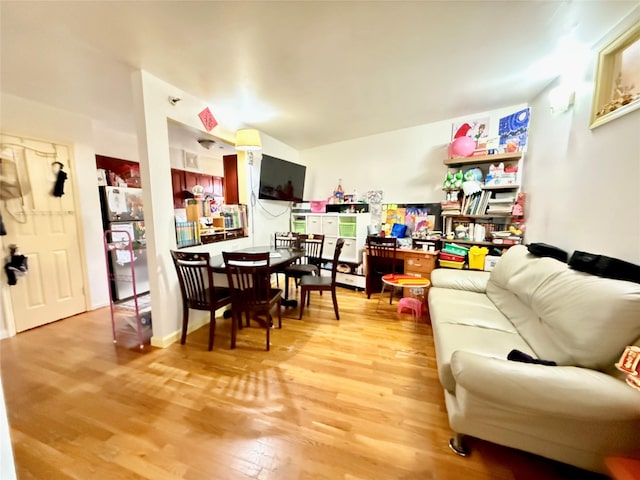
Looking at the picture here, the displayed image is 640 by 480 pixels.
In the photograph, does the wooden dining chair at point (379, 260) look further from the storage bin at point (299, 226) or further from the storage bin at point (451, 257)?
the storage bin at point (299, 226)

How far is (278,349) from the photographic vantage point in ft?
7.36

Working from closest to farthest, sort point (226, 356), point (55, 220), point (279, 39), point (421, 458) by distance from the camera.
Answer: point (421, 458) < point (279, 39) < point (226, 356) < point (55, 220)

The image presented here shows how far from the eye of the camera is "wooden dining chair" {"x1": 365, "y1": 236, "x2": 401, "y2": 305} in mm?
3271

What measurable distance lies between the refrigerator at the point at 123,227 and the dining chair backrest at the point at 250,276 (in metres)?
1.80

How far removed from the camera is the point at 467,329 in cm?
169

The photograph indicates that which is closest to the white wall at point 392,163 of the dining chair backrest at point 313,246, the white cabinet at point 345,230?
the white cabinet at point 345,230

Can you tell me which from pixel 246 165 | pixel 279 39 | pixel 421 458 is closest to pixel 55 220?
pixel 246 165

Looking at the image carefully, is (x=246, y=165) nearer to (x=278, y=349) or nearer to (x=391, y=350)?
(x=278, y=349)

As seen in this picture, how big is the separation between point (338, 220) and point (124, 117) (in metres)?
3.05

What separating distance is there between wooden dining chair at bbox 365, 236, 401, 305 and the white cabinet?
9.6 inches

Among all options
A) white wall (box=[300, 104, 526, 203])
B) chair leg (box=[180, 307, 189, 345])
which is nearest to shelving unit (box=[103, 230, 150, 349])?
chair leg (box=[180, 307, 189, 345])

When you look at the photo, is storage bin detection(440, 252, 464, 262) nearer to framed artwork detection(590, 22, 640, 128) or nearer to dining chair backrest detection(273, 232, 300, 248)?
framed artwork detection(590, 22, 640, 128)

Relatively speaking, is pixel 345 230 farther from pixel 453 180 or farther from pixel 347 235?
pixel 453 180

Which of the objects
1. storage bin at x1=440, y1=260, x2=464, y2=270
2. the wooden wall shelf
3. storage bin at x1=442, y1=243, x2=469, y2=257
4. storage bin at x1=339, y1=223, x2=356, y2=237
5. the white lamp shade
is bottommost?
storage bin at x1=440, y1=260, x2=464, y2=270
